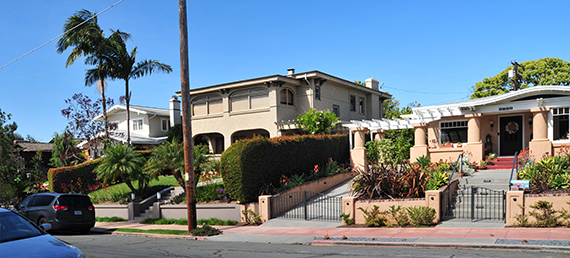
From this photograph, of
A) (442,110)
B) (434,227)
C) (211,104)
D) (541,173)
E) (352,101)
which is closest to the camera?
(434,227)

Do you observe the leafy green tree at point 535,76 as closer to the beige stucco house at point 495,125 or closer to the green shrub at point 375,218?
the beige stucco house at point 495,125

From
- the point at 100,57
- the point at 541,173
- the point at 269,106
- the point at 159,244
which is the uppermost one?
the point at 100,57

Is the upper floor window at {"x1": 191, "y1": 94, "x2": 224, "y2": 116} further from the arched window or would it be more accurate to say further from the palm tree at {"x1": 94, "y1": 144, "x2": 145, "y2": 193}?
the palm tree at {"x1": 94, "y1": 144, "x2": 145, "y2": 193}

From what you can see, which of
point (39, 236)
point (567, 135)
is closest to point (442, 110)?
point (567, 135)

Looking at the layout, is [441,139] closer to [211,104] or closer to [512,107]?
[512,107]

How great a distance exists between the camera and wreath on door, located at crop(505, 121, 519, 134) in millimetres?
21755

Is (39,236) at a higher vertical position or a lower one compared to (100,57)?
lower

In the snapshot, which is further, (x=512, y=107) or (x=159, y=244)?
(x=512, y=107)

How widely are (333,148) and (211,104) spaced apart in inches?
468

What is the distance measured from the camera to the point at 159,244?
39.9ft

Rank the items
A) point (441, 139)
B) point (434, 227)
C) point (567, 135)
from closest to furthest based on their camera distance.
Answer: point (434, 227), point (567, 135), point (441, 139)

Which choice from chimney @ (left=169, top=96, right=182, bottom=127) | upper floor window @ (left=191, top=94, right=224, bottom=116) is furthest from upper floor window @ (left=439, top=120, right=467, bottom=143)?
chimney @ (left=169, top=96, right=182, bottom=127)

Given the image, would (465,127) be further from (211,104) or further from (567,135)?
(211,104)

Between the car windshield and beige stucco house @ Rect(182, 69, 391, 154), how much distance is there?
20.3 m
